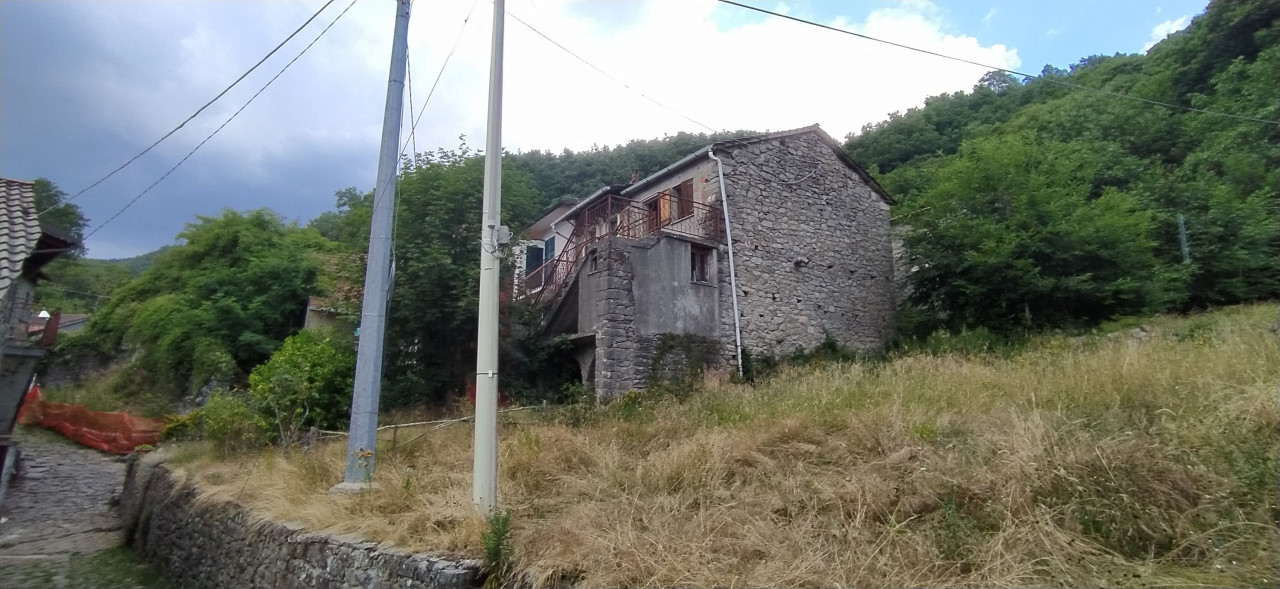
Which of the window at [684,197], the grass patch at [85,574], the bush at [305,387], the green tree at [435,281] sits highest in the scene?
the window at [684,197]

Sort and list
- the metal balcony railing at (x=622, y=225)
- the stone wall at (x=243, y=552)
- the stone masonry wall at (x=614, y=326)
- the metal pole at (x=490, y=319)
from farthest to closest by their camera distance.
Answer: the metal balcony railing at (x=622, y=225) → the stone masonry wall at (x=614, y=326) → the metal pole at (x=490, y=319) → the stone wall at (x=243, y=552)

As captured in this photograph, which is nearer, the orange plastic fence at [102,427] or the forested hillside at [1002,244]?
the forested hillside at [1002,244]

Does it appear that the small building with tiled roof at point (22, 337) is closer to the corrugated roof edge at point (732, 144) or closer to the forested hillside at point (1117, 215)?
the corrugated roof edge at point (732, 144)

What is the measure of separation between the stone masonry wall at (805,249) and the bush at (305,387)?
793 cm

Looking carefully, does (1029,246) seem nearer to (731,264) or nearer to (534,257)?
(731,264)

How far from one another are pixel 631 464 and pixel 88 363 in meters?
28.0

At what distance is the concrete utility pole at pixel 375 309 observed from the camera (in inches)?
272

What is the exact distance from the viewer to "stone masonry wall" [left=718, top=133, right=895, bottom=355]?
14.7 metres

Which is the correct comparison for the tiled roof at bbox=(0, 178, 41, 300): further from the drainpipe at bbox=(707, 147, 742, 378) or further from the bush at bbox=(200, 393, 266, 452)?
the drainpipe at bbox=(707, 147, 742, 378)

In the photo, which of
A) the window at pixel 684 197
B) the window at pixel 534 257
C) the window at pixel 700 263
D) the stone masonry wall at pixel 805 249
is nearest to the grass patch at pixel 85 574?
the window at pixel 700 263

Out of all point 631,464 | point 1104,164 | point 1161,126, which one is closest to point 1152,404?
point 631,464

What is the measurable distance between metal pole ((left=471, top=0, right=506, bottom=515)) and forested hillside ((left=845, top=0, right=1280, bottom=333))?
31.3 ft

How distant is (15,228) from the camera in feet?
28.6

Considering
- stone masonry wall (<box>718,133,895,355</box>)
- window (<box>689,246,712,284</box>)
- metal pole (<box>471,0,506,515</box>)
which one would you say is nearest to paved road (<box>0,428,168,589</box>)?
metal pole (<box>471,0,506,515</box>)
